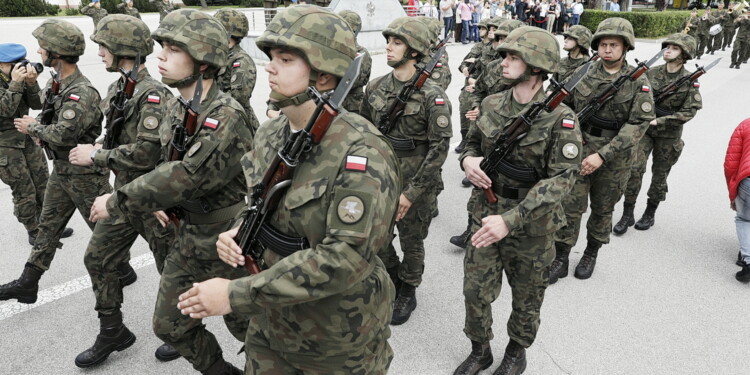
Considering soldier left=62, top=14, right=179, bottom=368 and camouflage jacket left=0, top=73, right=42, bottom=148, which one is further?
camouflage jacket left=0, top=73, right=42, bottom=148

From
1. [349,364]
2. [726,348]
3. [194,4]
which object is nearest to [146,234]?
[349,364]

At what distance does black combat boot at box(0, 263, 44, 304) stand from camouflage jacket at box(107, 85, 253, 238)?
1590 mm

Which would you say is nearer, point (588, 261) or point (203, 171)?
point (203, 171)

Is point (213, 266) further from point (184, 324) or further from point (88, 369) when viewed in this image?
point (88, 369)

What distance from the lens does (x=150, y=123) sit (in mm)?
3123

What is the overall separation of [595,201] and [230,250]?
3643 millimetres

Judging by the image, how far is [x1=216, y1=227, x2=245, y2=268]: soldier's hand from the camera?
6.66ft

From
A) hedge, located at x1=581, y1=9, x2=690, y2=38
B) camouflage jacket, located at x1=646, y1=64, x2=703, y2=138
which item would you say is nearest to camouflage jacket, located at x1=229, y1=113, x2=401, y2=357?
camouflage jacket, located at x1=646, y1=64, x2=703, y2=138

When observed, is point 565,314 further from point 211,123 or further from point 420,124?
point 211,123

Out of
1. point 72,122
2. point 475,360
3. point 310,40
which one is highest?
point 310,40

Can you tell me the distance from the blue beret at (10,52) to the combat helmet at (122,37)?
1510mm

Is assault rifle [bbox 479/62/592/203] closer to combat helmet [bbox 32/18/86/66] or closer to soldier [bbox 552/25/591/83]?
soldier [bbox 552/25/591/83]

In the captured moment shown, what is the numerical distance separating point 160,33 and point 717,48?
978 inches

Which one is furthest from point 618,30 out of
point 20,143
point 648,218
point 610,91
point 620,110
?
point 20,143
